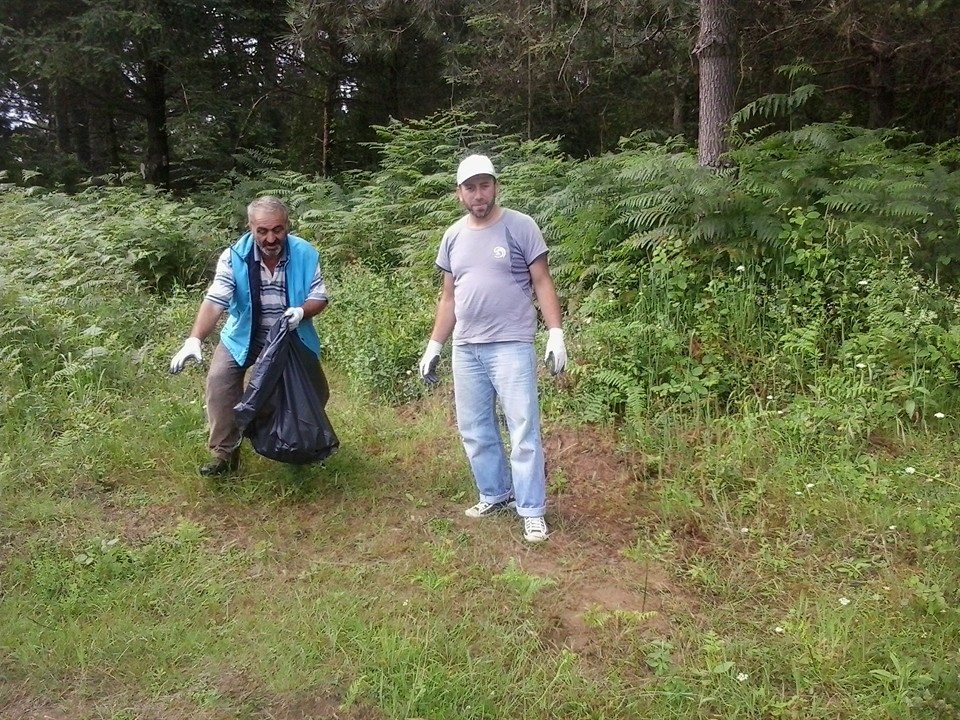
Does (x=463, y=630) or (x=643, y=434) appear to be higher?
(x=643, y=434)

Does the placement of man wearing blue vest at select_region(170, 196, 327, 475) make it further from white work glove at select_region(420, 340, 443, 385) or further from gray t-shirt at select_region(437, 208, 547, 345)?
gray t-shirt at select_region(437, 208, 547, 345)

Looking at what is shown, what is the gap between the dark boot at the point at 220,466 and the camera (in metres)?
4.22

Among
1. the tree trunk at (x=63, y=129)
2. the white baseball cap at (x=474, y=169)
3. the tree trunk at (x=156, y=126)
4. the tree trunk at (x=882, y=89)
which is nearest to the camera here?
the white baseball cap at (x=474, y=169)

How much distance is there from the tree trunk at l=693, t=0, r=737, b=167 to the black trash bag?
4.47m

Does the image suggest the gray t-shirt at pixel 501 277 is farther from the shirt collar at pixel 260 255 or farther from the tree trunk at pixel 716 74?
the tree trunk at pixel 716 74

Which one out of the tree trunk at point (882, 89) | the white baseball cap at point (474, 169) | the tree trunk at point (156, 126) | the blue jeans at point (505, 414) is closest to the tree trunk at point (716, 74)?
the tree trunk at point (882, 89)

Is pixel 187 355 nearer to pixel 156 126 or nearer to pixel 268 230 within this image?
pixel 268 230

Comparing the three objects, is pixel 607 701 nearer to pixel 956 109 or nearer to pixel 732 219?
pixel 732 219

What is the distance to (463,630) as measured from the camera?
2973mm

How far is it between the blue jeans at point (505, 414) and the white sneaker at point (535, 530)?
4cm

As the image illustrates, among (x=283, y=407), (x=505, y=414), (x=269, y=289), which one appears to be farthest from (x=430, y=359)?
(x=269, y=289)

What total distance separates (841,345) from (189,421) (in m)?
4.39

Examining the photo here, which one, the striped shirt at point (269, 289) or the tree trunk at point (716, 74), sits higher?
the tree trunk at point (716, 74)

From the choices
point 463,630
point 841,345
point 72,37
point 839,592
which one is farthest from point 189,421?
point 72,37
